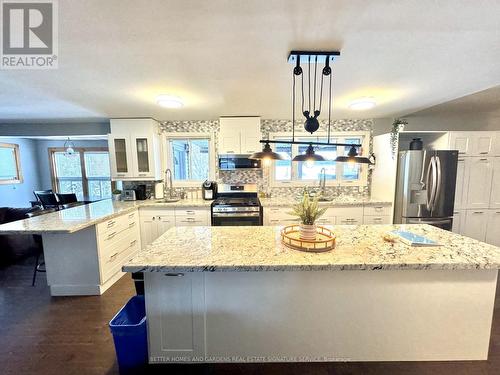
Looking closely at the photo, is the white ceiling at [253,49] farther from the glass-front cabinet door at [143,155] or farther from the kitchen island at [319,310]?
the kitchen island at [319,310]

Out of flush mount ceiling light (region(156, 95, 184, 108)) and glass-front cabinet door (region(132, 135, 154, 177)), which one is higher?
flush mount ceiling light (region(156, 95, 184, 108))

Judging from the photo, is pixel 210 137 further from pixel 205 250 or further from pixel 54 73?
pixel 205 250

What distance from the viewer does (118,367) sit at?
5.07ft

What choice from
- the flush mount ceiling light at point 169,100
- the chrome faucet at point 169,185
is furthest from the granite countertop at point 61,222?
the flush mount ceiling light at point 169,100

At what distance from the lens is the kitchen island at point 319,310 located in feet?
4.75

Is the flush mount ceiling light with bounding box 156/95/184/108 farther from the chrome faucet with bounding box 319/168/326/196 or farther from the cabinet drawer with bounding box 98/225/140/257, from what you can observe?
the chrome faucet with bounding box 319/168/326/196

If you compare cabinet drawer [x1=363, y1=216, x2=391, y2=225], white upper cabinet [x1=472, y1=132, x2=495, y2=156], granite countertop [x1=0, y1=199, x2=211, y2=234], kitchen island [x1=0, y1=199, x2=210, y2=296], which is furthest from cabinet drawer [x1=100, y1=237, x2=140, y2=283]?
white upper cabinet [x1=472, y1=132, x2=495, y2=156]

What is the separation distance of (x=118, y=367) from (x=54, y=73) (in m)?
2.48

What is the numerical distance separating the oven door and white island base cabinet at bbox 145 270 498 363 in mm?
1805

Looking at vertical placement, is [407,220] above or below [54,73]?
below

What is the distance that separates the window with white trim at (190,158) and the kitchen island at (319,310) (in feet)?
8.43

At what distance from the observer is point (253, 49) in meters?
1.51

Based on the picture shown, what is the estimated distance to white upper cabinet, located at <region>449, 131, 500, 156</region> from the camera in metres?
3.15

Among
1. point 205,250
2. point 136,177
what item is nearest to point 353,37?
point 205,250
